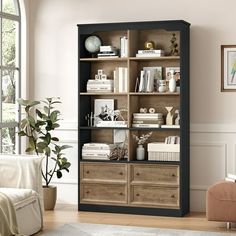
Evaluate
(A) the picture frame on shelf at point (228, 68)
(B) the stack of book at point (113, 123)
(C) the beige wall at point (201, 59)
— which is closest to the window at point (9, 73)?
(C) the beige wall at point (201, 59)

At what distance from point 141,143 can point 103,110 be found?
1.96ft

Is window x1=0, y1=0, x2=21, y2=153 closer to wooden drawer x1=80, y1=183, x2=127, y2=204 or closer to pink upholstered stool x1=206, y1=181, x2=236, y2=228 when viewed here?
wooden drawer x1=80, y1=183, x2=127, y2=204

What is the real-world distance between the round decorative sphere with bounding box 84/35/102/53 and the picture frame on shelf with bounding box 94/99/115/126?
1.94 feet

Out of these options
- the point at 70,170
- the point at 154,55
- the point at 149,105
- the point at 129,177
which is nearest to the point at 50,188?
the point at 70,170

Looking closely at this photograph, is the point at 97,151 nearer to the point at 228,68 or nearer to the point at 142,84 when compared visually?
the point at 142,84

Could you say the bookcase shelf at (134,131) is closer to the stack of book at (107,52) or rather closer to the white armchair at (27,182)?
the stack of book at (107,52)

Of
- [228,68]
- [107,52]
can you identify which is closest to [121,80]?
[107,52]

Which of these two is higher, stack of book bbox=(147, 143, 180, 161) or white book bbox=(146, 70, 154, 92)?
white book bbox=(146, 70, 154, 92)

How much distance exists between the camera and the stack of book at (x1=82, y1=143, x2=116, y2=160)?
698 centimetres

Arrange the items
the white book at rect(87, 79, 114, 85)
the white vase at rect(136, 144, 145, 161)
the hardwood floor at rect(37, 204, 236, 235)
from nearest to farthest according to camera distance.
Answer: the hardwood floor at rect(37, 204, 236, 235) → the white vase at rect(136, 144, 145, 161) → the white book at rect(87, 79, 114, 85)

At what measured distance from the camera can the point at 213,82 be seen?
22.7 feet

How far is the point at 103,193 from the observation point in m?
7.00

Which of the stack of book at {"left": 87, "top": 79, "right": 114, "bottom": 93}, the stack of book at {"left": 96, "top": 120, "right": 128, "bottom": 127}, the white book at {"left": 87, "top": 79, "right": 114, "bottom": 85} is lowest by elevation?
the stack of book at {"left": 96, "top": 120, "right": 128, "bottom": 127}

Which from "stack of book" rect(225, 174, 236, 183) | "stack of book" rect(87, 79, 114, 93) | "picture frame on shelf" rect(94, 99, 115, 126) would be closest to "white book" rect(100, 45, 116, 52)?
"stack of book" rect(87, 79, 114, 93)
